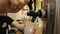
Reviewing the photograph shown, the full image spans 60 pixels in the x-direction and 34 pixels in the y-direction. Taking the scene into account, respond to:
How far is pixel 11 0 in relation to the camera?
12.2 inches

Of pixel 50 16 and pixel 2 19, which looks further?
pixel 2 19

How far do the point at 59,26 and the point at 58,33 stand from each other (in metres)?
0.02

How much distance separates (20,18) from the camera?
1.41 m

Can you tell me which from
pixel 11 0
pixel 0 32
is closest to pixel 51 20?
pixel 11 0

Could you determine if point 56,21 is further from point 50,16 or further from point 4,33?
point 4,33

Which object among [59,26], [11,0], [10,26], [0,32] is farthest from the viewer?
[10,26]

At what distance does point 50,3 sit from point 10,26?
96cm

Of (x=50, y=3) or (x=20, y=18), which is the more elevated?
(x=50, y=3)

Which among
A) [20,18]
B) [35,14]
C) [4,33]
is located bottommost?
[4,33]

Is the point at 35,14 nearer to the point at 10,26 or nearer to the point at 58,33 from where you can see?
the point at 58,33

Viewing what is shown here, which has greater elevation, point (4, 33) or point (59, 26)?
point (59, 26)

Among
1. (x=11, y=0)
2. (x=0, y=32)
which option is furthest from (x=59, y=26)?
(x=0, y=32)

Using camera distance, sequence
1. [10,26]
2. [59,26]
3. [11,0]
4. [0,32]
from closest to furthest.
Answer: [11,0] → [59,26] → [0,32] → [10,26]

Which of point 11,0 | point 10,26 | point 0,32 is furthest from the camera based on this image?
point 10,26
